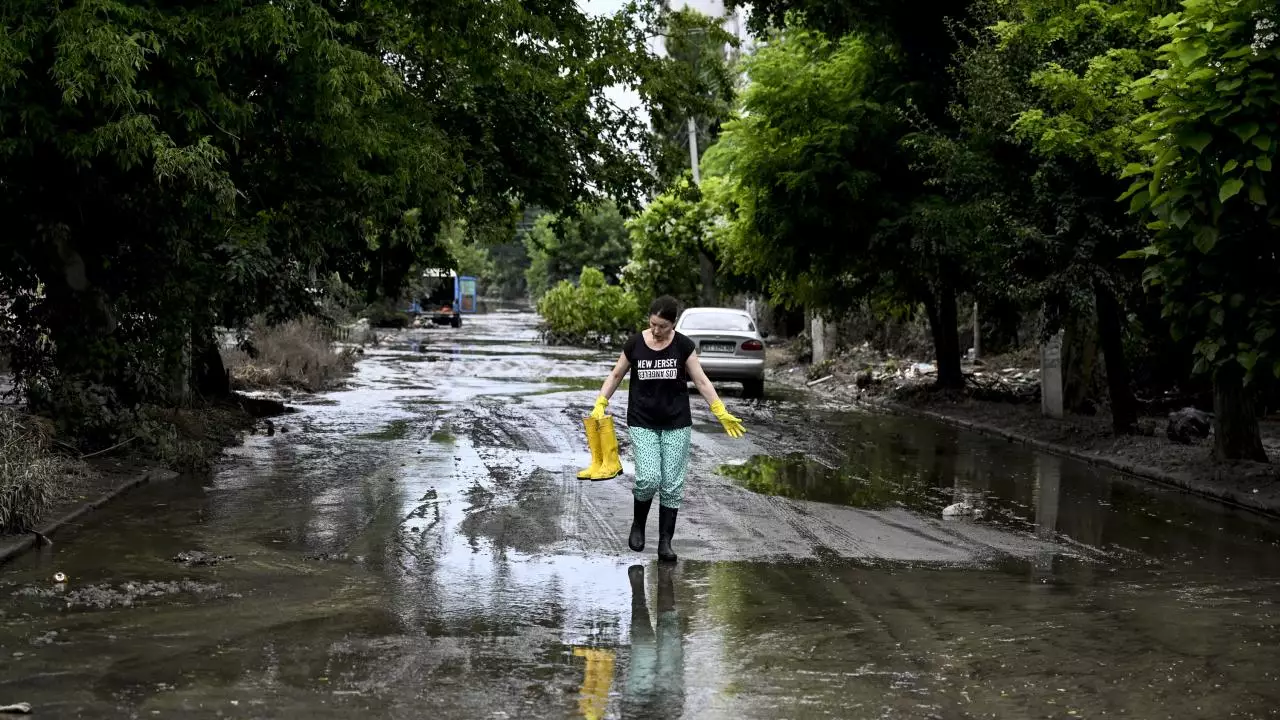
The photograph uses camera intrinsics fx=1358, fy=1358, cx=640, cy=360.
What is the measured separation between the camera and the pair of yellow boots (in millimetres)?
9766

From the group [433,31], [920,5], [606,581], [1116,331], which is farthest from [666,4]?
[606,581]

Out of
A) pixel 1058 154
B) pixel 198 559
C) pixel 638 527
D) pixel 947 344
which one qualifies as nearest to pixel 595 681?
pixel 638 527

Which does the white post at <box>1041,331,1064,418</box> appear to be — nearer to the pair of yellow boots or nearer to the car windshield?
the car windshield

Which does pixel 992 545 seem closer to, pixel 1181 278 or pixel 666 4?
pixel 1181 278

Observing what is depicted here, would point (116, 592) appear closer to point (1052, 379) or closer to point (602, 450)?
point (602, 450)

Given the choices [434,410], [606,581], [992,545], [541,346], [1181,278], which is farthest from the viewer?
[541,346]

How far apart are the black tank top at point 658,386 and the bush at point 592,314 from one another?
42.9 metres

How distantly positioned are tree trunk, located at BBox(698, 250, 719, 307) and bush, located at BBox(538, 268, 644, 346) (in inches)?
180

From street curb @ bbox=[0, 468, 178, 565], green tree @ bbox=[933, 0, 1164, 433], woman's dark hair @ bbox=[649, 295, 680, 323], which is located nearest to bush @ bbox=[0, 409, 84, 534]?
street curb @ bbox=[0, 468, 178, 565]

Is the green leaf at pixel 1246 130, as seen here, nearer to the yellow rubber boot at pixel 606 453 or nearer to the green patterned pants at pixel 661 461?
the green patterned pants at pixel 661 461

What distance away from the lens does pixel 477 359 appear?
39.8 m

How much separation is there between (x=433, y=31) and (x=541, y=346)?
37.0 metres

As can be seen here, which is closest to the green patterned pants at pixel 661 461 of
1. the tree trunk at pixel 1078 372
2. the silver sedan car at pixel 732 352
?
the tree trunk at pixel 1078 372

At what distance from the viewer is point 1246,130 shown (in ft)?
34.1
